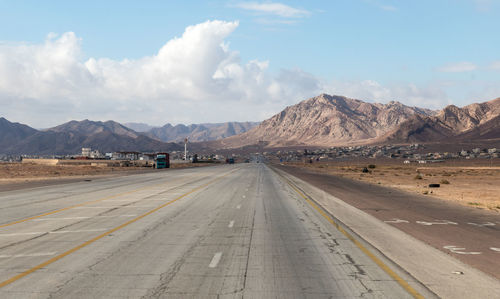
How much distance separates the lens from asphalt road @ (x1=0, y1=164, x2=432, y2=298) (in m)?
7.68

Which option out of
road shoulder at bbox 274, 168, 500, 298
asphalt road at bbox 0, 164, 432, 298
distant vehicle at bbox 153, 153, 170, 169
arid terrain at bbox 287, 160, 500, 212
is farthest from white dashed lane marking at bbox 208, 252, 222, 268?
distant vehicle at bbox 153, 153, 170, 169

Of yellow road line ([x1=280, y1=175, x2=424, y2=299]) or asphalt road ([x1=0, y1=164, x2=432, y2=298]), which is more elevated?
asphalt road ([x1=0, y1=164, x2=432, y2=298])

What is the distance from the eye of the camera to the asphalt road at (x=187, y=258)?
25.2 ft

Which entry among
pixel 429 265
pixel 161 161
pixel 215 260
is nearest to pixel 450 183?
pixel 429 265

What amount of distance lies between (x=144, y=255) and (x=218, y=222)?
586 cm

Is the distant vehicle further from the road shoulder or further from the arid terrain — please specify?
the road shoulder

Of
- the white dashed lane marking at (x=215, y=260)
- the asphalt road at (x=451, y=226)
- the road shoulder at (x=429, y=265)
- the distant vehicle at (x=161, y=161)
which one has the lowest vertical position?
the asphalt road at (x=451, y=226)

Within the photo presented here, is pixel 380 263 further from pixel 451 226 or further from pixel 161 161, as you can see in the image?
pixel 161 161

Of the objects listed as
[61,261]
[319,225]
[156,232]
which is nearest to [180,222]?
[156,232]

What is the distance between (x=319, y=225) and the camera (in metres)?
15.6

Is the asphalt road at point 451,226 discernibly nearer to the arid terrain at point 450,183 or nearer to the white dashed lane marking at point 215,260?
the arid terrain at point 450,183

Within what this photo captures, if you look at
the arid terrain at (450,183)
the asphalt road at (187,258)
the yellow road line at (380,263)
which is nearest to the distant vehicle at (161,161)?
the arid terrain at (450,183)

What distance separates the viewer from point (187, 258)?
396 inches

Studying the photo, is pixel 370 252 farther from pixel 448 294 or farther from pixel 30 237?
pixel 30 237
